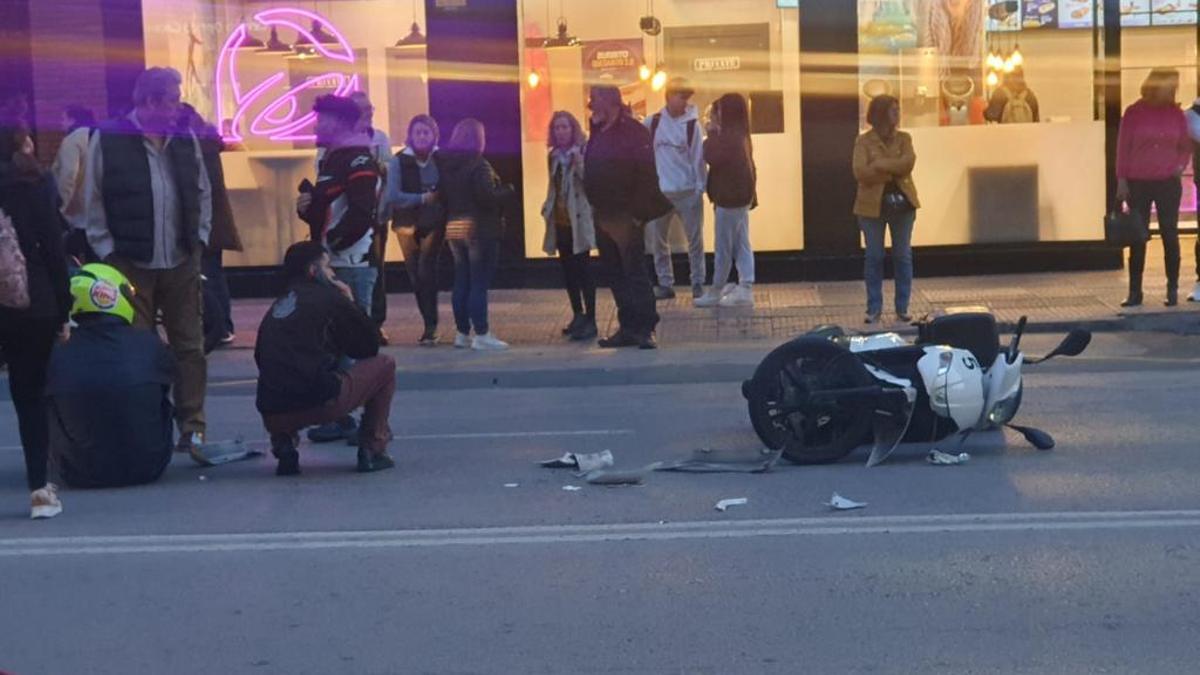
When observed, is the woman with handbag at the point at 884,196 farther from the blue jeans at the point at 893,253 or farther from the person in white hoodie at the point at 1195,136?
the person in white hoodie at the point at 1195,136

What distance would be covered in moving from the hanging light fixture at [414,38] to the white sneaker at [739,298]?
4.13 m

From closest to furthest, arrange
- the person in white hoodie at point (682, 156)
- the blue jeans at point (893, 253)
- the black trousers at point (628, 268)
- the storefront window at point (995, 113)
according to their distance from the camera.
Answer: the black trousers at point (628, 268), the blue jeans at point (893, 253), the person in white hoodie at point (682, 156), the storefront window at point (995, 113)

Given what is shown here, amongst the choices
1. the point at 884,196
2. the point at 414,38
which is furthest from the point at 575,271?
the point at 414,38

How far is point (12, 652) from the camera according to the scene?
5.62 m

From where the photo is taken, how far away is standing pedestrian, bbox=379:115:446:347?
13055mm

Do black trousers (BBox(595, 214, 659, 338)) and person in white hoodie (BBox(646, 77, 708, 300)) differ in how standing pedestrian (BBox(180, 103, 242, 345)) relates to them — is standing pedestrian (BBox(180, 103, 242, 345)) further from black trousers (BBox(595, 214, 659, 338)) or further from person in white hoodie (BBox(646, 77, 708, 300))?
person in white hoodie (BBox(646, 77, 708, 300))

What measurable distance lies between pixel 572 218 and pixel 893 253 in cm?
259

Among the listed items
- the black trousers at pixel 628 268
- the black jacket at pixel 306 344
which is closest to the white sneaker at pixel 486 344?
the black trousers at pixel 628 268

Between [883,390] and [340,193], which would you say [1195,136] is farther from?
[340,193]

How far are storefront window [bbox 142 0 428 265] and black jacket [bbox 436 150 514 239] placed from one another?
3956 millimetres

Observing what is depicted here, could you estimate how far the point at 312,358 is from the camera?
8.14m

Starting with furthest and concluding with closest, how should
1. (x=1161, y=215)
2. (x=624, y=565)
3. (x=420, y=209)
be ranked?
(x=1161, y=215) < (x=420, y=209) < (x=624, y=565)

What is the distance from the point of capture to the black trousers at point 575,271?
1333 cm

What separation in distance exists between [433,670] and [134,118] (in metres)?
4.42
